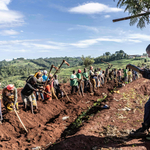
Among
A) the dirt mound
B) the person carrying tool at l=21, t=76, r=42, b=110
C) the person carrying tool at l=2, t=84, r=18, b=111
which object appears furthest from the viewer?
the person carrying tool at l=21, t=76, r=42, b=110

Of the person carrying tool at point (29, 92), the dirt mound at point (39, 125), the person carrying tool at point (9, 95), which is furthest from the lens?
the person carrying tool at point (29, 92)

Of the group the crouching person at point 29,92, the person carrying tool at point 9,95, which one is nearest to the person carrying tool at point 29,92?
the crouching person at point 29,92

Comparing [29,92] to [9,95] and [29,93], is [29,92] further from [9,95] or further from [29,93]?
[9,95]

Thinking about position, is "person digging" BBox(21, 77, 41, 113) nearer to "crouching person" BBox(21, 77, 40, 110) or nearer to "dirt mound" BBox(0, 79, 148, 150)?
"crouching person" BBox(21, 77, 40, 110)

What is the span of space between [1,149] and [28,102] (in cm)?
264

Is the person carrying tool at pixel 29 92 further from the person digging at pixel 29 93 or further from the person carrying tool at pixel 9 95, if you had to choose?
A: the person carrying tool at pixel 9 95

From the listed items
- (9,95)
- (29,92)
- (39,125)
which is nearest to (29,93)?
(29,92)

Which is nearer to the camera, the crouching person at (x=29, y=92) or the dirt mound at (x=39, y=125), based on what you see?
the dirt mound at (x=39, y=125)

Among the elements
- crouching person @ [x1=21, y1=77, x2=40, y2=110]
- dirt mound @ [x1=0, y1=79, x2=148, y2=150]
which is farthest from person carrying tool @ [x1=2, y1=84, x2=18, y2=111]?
dirt mound @ [x1=0, y1=79, x2=148, y2=150]

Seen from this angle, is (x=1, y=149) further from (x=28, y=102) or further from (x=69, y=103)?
(x=69, y=103)

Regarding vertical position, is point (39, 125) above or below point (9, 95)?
below

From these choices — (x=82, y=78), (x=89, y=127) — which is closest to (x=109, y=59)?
(x=82, y=78)

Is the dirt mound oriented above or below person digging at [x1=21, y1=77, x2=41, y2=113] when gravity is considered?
below

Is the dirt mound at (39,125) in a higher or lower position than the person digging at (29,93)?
lower
